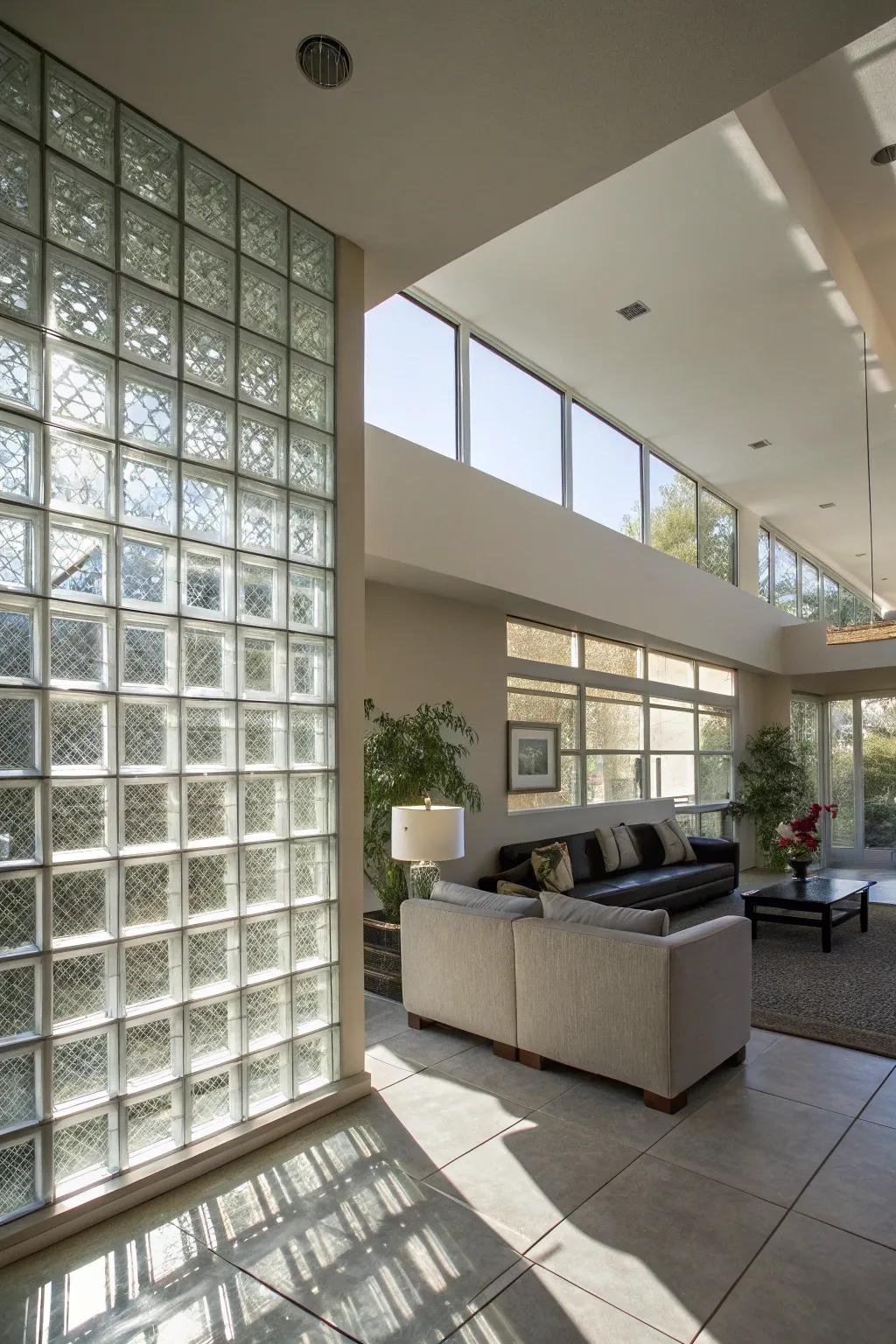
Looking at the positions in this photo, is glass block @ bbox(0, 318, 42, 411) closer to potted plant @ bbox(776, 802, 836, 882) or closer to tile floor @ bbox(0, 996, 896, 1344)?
tile floor @ bbox(0, 996, 896, 1344)

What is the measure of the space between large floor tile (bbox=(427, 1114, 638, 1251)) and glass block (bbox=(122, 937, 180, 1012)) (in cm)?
109

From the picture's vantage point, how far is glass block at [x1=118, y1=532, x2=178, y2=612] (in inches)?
109

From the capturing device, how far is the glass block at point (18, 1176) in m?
2.38

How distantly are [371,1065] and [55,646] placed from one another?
2371 millimetres

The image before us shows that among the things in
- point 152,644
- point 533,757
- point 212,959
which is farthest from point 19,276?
point 533,757

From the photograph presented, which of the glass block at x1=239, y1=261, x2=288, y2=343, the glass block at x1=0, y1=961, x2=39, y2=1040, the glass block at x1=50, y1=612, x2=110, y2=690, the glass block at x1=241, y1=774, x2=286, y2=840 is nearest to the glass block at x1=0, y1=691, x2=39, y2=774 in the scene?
the glass block at x1=50, y1=612, x2=110, y2=690

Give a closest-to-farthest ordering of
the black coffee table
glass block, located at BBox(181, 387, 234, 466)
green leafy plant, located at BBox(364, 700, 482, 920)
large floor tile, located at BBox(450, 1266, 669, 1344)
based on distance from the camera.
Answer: large floor tile, located at BBox(450, 1266, 669, 1344)
glass block, located at BBox(181, 387, 234, 466)
green leafy plant, located at BBox(364, 700, 482, 920)
the black coffee table

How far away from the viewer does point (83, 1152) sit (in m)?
2.56

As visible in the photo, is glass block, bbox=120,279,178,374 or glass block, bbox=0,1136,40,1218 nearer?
glass block, bbox=0,1136,40,1218

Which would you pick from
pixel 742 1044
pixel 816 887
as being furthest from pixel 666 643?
pixel 742 1044

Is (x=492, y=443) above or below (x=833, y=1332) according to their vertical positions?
above

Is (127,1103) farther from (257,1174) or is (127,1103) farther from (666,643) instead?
(666,643)

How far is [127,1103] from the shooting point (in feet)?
8.75

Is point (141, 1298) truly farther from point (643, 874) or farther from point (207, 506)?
point (643, 874)
